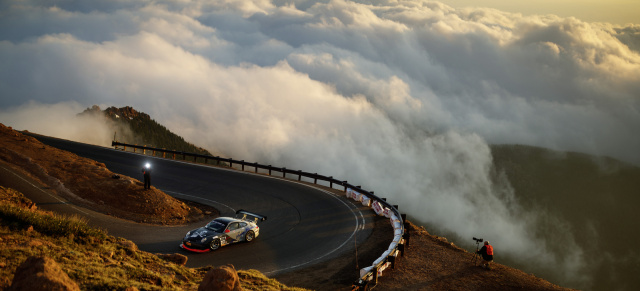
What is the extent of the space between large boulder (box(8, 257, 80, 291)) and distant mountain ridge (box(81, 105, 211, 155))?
9669cm

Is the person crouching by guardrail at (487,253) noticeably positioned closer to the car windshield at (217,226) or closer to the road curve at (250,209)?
the road curve at (250,209)

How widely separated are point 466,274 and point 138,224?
59.2 ft

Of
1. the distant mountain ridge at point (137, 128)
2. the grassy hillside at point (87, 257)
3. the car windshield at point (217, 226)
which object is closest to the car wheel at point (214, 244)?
the car windshield at point (217, 226)

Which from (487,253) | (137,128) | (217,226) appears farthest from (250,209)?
(137,128)

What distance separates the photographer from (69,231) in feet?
49.8

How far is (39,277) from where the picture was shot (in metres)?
9.48

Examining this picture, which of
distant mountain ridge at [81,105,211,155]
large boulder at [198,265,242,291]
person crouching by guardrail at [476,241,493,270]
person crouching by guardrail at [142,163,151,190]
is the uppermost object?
distant mountain ridge at [81,105,211,155]

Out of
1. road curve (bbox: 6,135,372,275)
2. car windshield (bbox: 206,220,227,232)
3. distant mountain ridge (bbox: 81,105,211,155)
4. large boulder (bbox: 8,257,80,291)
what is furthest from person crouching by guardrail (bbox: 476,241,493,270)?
distant mountain ridge (bbox: 81,105,211,155)

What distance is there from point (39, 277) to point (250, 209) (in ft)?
72.7

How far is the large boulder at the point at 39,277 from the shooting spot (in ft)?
30.9

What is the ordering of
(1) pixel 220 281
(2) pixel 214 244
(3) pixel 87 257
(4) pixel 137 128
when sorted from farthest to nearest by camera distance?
(4) pixel 137 128
(2) pixel 214 244
(3) pixel 87 257
(1) pixel 220 281

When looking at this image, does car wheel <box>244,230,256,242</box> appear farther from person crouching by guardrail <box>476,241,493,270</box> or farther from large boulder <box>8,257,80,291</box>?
large boulder <box>8,257,80,291</box>

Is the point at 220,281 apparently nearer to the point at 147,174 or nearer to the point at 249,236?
the point at 249,236

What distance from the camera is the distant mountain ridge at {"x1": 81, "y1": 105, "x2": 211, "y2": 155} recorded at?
10419 cm
